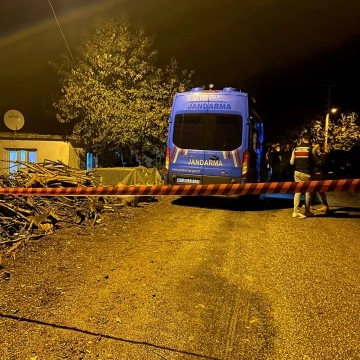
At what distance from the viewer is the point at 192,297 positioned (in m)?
4.15

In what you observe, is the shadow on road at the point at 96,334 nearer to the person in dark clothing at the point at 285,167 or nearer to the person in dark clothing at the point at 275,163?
the person in dark clothing at the point at 285,167

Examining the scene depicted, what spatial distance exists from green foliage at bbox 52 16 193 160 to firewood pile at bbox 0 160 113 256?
19.1 feet

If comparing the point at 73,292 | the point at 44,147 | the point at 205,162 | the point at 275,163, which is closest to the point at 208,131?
the point at 205,162

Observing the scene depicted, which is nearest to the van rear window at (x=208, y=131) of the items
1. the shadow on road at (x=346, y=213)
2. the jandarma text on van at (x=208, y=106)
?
the jandarma text on van at (x=208, y=106)

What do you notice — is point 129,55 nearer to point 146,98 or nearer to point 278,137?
point 146,98

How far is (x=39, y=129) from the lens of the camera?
787 inches

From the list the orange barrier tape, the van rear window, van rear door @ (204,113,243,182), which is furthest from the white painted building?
the orange barrier tape

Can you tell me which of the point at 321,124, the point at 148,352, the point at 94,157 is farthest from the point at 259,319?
the point at 321,124

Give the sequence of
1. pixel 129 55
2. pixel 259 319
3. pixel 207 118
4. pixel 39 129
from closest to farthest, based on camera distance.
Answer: pixel 259 319, pixel 207 118, pixel 129 55, pixel 39 129

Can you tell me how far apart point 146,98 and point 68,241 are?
10358mm

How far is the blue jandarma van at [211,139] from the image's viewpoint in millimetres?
9992

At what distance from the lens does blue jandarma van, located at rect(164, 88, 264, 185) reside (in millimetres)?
9992

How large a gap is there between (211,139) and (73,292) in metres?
6.73

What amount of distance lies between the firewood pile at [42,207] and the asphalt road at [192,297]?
0.78 m
